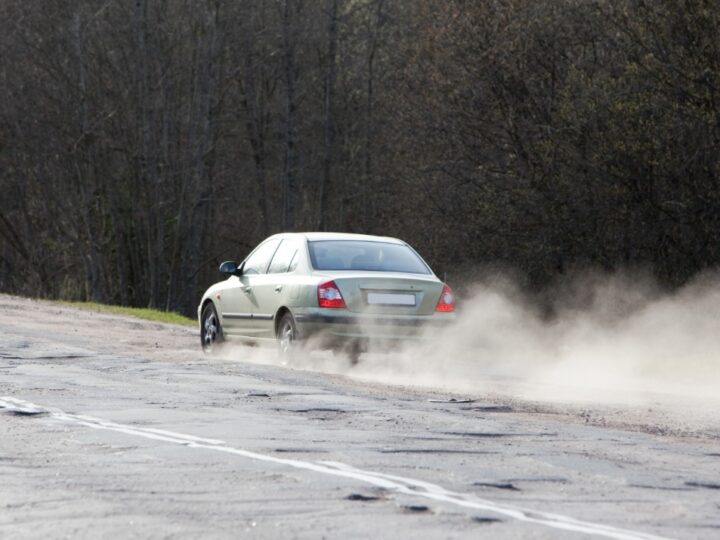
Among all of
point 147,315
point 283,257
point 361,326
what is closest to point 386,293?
point 361,326

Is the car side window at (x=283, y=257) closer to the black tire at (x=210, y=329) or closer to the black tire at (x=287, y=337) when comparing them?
the black tire at (x=287, y=337)

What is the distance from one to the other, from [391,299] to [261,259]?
2616 mm

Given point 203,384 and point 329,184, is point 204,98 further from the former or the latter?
point 203,384

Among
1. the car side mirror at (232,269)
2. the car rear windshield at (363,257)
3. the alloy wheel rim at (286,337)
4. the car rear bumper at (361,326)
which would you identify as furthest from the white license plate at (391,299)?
the car side mirror at (232,269)

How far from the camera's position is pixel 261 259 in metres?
17.8

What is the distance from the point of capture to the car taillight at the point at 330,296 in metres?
15.6

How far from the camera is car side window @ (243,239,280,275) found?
57.8ft

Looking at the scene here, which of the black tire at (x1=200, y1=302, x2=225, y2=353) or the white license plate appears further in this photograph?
the black tire at (x1=200, y1=302, x2=225, y2=353)

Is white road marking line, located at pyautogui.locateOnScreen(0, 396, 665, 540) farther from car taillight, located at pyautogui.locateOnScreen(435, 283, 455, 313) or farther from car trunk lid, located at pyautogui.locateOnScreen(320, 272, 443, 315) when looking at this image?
car taillight, located at pyautogui.locateOnScreen(435, 283, 455, 313)

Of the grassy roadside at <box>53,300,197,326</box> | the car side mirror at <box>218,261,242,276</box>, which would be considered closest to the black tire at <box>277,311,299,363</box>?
the car side mirror at <box>218,261,242,276</box>

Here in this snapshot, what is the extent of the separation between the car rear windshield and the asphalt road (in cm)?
202

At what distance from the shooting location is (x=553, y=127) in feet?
93.8

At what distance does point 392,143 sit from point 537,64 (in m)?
8.40

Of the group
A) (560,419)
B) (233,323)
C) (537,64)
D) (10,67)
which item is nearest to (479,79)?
(537,64)
